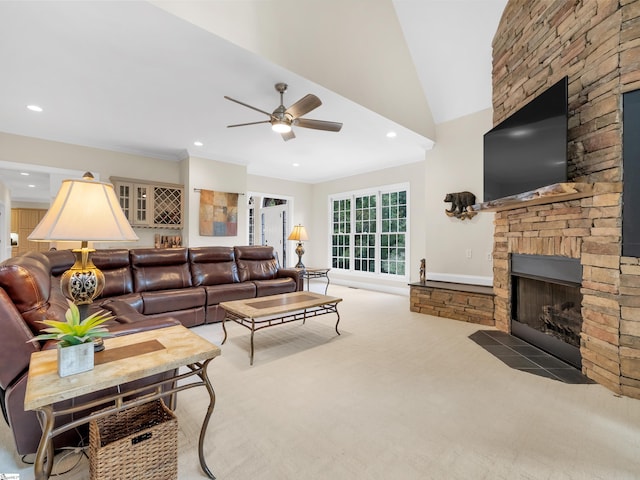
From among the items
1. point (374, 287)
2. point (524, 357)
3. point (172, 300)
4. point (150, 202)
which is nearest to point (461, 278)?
point (524, 357)

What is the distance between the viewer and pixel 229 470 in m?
1.44

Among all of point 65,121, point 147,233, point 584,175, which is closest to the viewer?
point 584,175

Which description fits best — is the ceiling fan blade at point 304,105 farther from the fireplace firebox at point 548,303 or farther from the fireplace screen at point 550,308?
the fireplace screen at point 550,308

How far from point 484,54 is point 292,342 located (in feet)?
14.6

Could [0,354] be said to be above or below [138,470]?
above

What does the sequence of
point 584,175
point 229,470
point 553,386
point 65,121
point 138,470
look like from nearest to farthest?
1. point 138,470
2. point 229,470
3. point 553,386
4. point 584,175
5. point 65,121

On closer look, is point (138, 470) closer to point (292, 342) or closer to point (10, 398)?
point (10, 398)

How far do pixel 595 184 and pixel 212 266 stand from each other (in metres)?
4.37

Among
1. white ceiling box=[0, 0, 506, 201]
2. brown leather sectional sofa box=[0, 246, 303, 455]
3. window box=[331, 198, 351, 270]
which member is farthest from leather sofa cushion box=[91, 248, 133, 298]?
window box=[331, 198, 351, 270]

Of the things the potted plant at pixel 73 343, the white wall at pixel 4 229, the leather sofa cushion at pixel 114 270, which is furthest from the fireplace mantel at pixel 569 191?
the white wall at pixel 4 229

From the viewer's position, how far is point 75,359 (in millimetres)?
1145

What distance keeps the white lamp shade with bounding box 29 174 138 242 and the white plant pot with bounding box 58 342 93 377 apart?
50cm

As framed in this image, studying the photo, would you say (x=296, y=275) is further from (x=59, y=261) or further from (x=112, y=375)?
(x=112, y=375)

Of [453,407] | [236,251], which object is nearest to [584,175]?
[453,407]
